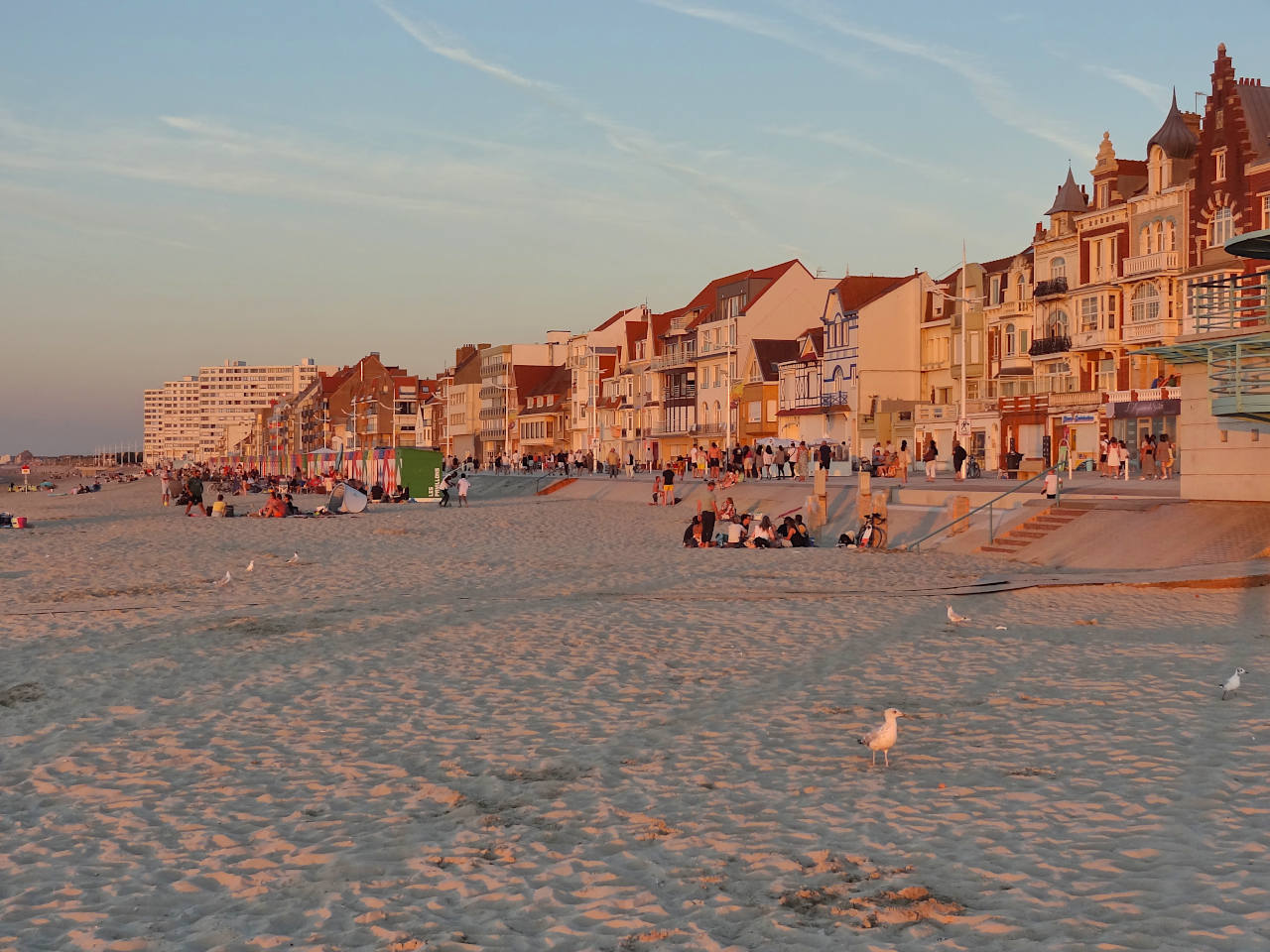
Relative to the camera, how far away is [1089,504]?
2641 centimetres

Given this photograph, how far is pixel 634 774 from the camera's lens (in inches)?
340

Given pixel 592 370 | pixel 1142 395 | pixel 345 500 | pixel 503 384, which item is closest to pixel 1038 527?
pixel 345 500

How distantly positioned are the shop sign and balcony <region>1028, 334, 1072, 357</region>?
4813mm

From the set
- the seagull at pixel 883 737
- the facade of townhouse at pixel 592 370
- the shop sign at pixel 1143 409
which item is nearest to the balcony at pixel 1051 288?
the shop sign at pixel 1143 409

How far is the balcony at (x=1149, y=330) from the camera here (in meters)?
51.0

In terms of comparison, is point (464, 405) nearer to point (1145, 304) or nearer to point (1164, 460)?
point (1145, 304)

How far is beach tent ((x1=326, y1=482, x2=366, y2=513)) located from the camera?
4188cm

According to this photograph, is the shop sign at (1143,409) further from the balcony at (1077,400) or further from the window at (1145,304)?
the window at (1145,304)

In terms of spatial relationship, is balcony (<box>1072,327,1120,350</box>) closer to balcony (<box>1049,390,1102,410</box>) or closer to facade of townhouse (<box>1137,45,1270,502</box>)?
balcony (<box>1049,390,1102,410</box>)

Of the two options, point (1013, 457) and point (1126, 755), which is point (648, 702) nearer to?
point (1126, 755)

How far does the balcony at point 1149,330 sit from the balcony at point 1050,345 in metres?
3.91

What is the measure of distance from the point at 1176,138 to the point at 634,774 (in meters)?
51.5

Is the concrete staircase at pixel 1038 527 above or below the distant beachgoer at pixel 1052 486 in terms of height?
below

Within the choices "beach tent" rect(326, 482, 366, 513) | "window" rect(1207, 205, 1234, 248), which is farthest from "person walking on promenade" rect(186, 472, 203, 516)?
"window" rect(1207, 205, 1234, 248)
